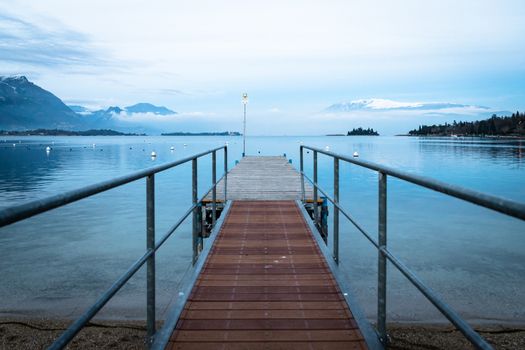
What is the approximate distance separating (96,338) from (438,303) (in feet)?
17.4

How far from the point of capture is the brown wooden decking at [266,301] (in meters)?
3.08

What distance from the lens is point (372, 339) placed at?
9.77 feet

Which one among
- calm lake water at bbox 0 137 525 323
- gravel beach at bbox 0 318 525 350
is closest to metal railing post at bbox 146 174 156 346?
gravel beach at bbox 0 318 525 350

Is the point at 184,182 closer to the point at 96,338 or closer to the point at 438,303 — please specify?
the point at 96,338

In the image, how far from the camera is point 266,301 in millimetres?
3801

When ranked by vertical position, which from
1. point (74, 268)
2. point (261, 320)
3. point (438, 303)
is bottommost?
point (74, 268)

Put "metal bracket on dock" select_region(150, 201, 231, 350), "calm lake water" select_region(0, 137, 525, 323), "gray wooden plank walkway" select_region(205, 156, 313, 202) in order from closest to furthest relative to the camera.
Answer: "metal bracket on dock" select_region(150, 201, 231, 350)
"calm lake water" select_region(0, 137, 525, 323)
"gray wooden plank walkway" select_region(205, 156, 313, 202)

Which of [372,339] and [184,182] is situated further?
[184,182]

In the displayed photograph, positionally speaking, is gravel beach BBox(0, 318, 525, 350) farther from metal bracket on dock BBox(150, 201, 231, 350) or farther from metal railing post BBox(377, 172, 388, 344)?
metal railing post BBox(377, 172, 388, 344)

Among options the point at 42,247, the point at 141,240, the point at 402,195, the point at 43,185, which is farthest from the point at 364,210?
the point at 43,185

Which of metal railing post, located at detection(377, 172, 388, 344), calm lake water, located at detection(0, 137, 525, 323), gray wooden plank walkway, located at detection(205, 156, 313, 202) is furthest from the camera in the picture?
gray wooden plank walkway, located at detection(205, 156, 313, 202)

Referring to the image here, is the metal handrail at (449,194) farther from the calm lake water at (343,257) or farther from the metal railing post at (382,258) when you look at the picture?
the calm lake water at (343,257)

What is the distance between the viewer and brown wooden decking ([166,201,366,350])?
3.08 metres

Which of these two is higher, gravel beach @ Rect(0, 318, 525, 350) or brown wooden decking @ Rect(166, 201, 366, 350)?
brown wooden decking @ Rect(166, 201, 366, 350)
